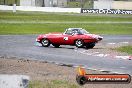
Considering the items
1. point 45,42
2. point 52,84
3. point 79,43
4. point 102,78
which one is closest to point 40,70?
point 52,84

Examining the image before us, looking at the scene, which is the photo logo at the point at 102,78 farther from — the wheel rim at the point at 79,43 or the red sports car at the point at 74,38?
the wheel rim at the point at 79,43

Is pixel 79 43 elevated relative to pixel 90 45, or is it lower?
elevated

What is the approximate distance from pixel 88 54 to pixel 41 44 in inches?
273

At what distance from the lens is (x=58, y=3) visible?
142m

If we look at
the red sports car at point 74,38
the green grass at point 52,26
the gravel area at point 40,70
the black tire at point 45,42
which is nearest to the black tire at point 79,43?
the red sports car at point 74,38

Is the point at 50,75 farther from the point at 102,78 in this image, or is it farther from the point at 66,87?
the point at 102,78

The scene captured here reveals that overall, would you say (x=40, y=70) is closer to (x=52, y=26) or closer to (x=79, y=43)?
(x=79, y=43)

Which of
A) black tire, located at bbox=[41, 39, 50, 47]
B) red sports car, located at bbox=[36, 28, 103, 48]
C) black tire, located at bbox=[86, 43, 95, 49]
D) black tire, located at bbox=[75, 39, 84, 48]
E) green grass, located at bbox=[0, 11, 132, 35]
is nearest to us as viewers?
red sports car, located at bbox=[36, 28, 103, 48]

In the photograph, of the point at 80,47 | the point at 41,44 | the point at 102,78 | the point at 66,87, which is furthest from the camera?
the point at 41,44

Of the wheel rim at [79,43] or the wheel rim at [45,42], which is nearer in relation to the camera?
the wheel rim at [79,43]

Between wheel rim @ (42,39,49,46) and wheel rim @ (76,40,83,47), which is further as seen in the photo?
wheel rim @ (42,39,49,46)

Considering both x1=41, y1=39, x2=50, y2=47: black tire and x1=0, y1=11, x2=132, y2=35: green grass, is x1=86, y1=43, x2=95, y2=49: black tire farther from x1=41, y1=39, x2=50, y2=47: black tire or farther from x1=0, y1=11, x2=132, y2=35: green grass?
x1=0, y1=11, x2=132, y2=35: green grass

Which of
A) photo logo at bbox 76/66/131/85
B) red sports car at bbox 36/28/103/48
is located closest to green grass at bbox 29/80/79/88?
photo logo at bbox 76/66/131/85

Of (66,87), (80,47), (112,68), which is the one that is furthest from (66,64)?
(80,47)
